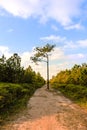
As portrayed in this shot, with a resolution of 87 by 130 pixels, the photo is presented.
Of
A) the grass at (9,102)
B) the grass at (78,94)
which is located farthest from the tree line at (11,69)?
the grass at (9,102)

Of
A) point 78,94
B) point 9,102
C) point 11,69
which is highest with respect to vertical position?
point 11,69

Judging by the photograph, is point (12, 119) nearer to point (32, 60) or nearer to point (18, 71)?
point (18, 71)

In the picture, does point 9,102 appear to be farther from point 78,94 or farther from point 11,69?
point 11,69

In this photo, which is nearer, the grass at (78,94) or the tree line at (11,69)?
the grass at (78,94)

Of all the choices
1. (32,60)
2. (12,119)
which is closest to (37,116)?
(12,119)

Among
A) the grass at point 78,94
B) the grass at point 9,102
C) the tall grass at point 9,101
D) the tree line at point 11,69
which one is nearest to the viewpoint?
the grass at point 9,102

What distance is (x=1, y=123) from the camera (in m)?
13.5

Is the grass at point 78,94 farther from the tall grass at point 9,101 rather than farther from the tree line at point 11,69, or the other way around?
the tree line at point 11,69

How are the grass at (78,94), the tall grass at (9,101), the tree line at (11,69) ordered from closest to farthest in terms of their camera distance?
the tall grass at (9,101)
the grass at (78,94)
the tree line at (11,69)

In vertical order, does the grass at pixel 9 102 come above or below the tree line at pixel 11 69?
below

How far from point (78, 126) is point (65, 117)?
8.26 feet

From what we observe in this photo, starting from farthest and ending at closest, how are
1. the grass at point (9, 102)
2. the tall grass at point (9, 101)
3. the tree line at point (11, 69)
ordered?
the tree line at point (11, 69)
the tall grass at point (9, 101)
the grass at point (9, 102)

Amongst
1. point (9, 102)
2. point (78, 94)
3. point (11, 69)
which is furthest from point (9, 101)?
point (11, 69)

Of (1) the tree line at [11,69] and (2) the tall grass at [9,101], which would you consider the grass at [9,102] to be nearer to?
(2) the tall grass at [9,101]
